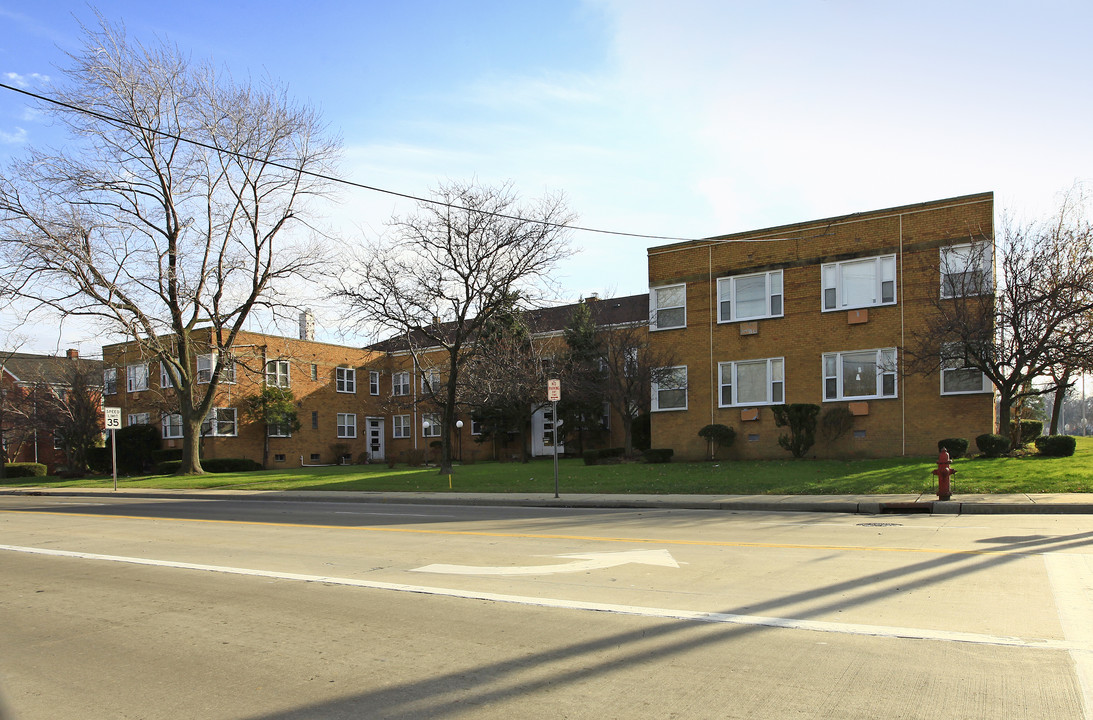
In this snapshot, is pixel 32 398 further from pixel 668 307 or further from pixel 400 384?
pixel 668 307

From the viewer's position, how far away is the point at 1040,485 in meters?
17.1

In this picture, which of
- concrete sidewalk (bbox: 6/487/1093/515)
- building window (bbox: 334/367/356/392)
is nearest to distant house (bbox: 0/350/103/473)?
building window (bbox: 334/367/356/392)

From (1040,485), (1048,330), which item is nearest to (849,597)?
(1040,485)

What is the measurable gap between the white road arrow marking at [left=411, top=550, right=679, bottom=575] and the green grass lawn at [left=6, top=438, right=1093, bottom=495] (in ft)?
31.8

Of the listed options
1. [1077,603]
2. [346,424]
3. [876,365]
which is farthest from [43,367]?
[1077,603]

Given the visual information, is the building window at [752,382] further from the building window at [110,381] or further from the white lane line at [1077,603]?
the building window at [110,381]

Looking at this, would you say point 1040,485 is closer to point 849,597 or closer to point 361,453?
point 849,597

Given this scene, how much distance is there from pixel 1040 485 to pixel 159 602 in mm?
17389

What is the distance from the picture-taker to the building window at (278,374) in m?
45.7

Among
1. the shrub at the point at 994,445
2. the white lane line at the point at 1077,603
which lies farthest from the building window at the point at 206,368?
the white lane line at the point at 1077,603

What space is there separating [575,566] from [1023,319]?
1772cm

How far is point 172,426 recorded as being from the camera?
4606 cm

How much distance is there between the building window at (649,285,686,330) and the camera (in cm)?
2939

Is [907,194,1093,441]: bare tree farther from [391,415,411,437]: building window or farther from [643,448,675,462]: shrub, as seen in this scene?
[391,415,411,437]: building window
